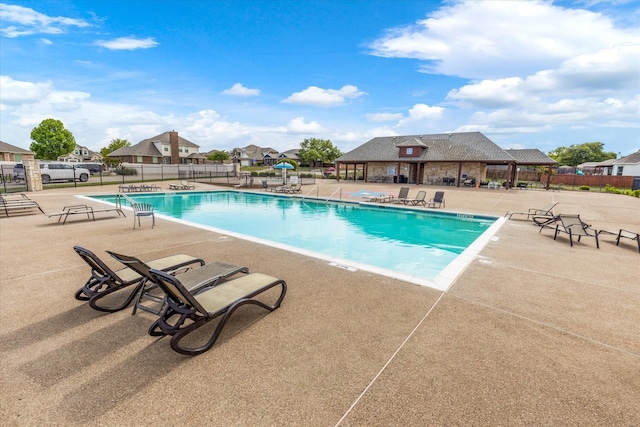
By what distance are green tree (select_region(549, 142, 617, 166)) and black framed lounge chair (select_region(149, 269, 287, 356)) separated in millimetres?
84852

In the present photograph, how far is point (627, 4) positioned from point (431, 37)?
18.3 feet

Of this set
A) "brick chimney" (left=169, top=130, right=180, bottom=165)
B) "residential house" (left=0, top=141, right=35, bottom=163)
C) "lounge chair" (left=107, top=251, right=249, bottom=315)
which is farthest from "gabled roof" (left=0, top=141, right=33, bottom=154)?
"lounge chair" (left=107, top=251, right=249, bottom=315)

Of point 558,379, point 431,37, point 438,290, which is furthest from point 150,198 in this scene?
point 558,379

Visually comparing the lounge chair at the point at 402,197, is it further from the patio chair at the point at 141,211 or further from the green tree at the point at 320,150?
the green tree at the point at 320,150

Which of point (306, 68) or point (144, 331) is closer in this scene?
point (144, 331)

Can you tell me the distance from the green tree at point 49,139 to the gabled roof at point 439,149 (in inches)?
2141

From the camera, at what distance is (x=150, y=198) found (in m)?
19.1

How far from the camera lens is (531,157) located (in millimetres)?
29156

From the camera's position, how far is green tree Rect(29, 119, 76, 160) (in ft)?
174

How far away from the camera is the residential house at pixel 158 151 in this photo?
165 feet

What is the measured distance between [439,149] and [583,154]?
197ft

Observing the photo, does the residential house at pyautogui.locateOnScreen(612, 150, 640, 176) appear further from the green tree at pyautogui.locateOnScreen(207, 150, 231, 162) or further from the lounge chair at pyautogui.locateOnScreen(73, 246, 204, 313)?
the green tree at pyautogui.locateOnScreen(207, 150, 231, 162)

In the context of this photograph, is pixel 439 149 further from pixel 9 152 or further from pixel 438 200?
pixel 9 152

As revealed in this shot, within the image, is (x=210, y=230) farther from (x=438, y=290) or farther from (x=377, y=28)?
(x=377, y=28)
